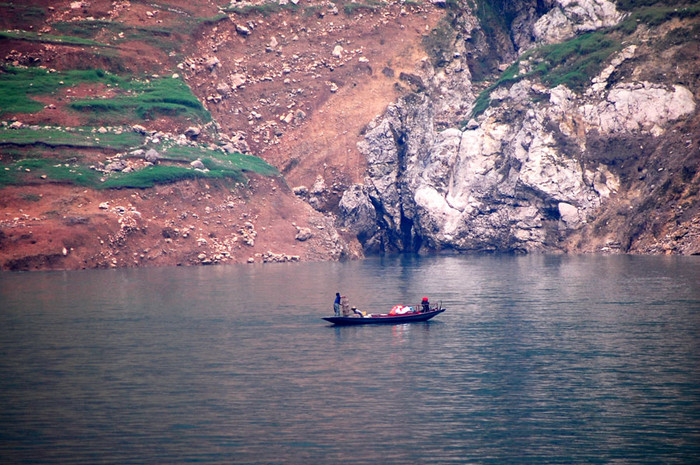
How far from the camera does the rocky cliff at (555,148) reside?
117938mm

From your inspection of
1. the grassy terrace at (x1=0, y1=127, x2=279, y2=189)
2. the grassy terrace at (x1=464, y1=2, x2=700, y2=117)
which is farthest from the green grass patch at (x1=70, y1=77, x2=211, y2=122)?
the grassy terrace at (x1=464, y1=2, x2=700, y2=117)

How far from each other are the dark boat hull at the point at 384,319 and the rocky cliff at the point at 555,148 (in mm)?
62431

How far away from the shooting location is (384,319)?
59.8 meters

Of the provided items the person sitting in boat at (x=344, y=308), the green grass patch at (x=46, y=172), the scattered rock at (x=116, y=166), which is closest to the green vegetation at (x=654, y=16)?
the scattered rock at (x=116, y=166)

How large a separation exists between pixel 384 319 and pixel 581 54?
92.5 metres

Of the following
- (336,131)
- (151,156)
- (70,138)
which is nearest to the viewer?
(70,138)

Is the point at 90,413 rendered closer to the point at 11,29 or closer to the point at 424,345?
the point at 424,345

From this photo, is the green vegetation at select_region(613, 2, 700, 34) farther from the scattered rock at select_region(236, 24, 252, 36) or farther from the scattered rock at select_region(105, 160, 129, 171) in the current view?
the scattered rock at select_region(105, 160, 129, 171)

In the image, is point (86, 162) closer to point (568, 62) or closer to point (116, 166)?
point (116, 166)

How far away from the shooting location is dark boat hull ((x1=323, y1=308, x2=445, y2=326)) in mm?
58844

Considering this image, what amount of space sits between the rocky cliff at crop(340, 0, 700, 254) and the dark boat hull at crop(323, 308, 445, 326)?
205 ft

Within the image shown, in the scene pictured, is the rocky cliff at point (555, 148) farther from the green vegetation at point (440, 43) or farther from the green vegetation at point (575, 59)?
the green vegetation at point (440, 43)

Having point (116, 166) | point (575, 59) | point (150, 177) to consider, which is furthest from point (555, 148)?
point (116, 166)

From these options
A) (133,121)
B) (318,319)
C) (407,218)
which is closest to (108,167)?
(133,121)
